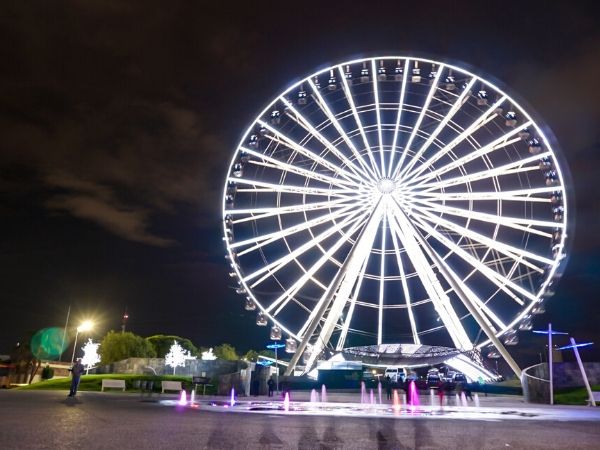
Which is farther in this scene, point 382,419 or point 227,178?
point 227,178

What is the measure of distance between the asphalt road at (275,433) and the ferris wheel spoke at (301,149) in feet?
64.7

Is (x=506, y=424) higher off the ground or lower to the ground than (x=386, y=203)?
lower

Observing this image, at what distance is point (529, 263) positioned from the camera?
28422 millimetres

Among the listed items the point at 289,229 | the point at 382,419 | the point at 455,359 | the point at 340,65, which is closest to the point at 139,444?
the point at 382,419

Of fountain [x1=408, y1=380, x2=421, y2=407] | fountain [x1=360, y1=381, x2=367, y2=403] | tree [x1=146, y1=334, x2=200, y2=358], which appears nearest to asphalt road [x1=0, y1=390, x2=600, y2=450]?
fountain [x1=408, y1=380, x2=421, y2=407]

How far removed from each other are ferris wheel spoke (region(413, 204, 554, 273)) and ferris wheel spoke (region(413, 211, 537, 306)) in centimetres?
54

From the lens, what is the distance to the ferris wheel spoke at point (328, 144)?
29.6 m

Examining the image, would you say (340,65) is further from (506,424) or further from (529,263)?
(506,424)

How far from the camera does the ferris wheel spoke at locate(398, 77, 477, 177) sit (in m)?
28.1

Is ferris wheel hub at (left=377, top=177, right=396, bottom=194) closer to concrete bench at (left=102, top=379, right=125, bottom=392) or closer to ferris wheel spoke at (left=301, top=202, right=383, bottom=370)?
ferris wheel spoke at (left=301, top=202, right=383, bottom=370)

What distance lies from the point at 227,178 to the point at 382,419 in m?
21.0

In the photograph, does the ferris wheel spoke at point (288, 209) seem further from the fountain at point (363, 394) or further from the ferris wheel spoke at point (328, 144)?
the fountain at point (363, 394)

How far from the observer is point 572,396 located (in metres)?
25.4

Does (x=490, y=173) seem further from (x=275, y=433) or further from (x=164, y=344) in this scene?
(x=164, y=344)
